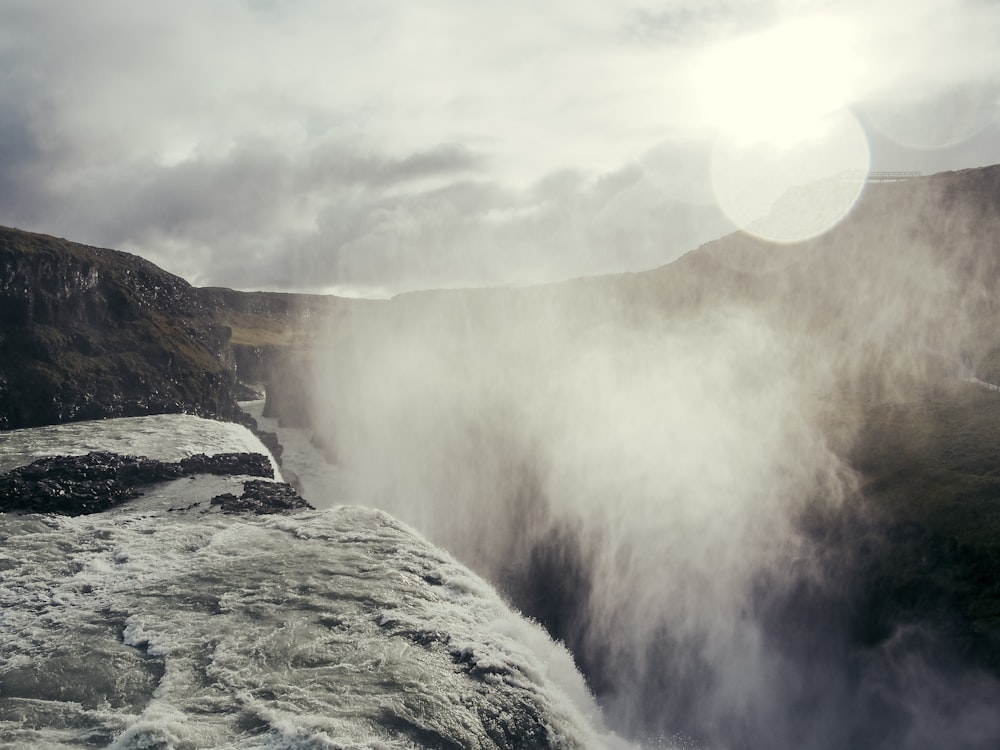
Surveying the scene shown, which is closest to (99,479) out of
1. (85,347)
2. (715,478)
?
(85,347)

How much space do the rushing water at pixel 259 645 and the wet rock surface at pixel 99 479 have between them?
268 cm

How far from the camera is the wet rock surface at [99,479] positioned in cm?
4478

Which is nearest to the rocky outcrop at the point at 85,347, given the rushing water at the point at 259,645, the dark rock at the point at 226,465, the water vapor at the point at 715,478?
the dark rock at the point at 226,465

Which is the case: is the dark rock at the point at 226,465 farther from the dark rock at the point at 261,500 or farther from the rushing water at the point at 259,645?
the rushing water at the point at 259,645

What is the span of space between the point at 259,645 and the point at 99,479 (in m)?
30.0

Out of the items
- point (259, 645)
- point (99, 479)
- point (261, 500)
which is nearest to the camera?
point (259, 645)

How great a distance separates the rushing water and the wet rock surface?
2676mm

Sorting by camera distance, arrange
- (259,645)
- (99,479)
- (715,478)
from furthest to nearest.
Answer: (715,478) < (99,479) < (259,645)

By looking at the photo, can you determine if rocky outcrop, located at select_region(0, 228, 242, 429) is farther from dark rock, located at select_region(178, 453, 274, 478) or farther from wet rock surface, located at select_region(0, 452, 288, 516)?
dark rock, located at select_region(178, 453, 274, 478)

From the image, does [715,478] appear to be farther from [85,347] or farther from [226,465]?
[85,347]

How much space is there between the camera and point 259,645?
2819 cm

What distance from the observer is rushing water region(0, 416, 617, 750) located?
74.7 feet

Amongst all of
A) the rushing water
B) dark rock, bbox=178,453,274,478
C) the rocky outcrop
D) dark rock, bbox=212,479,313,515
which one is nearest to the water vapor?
the rushing water

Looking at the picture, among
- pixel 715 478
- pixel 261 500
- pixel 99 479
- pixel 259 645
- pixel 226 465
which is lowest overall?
pixel 259 645
